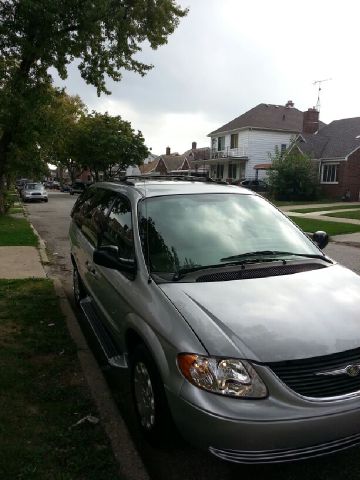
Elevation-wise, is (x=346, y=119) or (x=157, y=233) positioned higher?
(x=346, y=119)

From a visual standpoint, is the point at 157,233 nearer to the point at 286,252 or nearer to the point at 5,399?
the point at 286,252

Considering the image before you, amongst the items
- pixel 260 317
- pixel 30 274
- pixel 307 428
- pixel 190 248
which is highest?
pixel 190 248

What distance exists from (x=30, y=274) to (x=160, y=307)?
5427 mm

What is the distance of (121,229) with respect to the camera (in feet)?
13.1

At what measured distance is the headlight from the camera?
2391 mm

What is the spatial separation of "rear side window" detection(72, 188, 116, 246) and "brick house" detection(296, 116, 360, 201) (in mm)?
28089

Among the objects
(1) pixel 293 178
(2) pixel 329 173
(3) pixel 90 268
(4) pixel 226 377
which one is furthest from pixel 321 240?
(2) pixel 329 173

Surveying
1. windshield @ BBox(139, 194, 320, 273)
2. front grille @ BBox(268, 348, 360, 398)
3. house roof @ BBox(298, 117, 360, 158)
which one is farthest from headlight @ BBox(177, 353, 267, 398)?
house roof @ BBox(298, 117, 360, 158)

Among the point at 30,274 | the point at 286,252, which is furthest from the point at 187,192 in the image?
the point at 30,274

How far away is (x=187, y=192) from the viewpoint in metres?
4.09

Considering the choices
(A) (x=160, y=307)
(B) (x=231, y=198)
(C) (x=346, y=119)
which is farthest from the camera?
(C) (x=346, y=119)

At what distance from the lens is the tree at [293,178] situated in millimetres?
30156

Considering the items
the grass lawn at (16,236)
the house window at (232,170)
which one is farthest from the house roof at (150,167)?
the grass lawn at (16,236)

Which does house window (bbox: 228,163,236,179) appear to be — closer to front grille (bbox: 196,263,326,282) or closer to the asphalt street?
front grille (bbox: 196,263,326,282)
